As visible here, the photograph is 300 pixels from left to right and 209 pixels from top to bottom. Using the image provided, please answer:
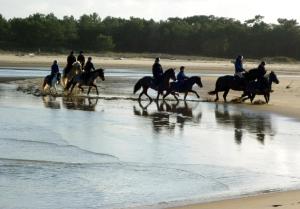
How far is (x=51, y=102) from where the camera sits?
74.2 feet

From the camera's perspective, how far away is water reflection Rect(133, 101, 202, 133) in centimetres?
1668

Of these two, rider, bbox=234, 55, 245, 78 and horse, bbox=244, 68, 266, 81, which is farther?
rider, bbox=234, 55, 245, 78

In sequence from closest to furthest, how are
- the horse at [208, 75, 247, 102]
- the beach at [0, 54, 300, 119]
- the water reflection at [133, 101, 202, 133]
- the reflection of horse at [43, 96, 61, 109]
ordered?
the water reflection at [133, 101, 202, 133] → the reflection of horse at [43, 96, 61, 109] → the beach at [0, 54, 300, 119] → the horse at [208, 75, 247, 102]


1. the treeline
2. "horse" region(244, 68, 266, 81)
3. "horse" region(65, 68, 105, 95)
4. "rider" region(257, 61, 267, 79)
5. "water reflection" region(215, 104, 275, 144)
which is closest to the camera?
"water reflection" region(215, 104, 275, 144)

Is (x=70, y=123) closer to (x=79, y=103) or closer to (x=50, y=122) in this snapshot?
(x=50, y=122)

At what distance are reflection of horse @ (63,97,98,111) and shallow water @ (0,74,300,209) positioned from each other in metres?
0.70

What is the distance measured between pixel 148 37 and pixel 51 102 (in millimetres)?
63077

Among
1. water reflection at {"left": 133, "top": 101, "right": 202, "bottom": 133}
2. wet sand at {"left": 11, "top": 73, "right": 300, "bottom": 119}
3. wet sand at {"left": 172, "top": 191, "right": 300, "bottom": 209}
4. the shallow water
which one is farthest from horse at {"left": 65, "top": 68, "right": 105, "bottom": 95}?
wet sand at {"left": 172, "top": 191, "right": 300, "bottom": 209}

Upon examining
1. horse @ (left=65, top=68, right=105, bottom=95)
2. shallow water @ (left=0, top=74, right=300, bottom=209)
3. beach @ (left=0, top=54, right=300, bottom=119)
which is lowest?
beach @ (left=0, top=54, right=300, bottom=119)

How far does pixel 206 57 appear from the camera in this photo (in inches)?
3147

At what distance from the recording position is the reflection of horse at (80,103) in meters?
20.8

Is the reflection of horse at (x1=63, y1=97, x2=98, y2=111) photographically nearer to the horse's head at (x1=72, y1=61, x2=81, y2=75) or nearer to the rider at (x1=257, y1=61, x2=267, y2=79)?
the horse's head at (x1=72, y1=61, x2=81, y2=75)

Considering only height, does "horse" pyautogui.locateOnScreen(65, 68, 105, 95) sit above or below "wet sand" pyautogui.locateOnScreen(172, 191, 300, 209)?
above

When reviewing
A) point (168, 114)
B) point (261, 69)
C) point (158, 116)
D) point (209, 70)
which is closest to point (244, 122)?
point (158, 116)
